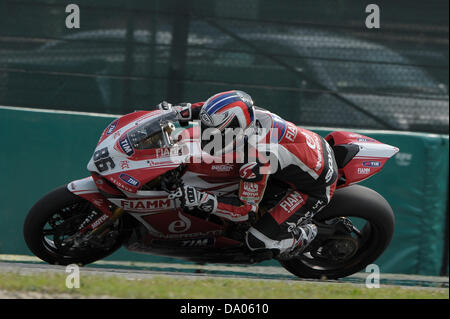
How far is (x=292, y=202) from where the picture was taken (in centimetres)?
539

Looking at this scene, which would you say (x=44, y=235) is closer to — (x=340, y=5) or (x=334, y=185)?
(x=334, y=185)

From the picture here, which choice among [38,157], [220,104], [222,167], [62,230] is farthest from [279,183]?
[38,157]

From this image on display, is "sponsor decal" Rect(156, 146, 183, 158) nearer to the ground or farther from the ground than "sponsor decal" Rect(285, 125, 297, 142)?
nearer to the ground

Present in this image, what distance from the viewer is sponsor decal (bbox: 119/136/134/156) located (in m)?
5.05

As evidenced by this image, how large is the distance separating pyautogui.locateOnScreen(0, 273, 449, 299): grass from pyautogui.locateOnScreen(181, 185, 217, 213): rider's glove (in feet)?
1.91

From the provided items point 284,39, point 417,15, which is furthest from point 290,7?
point 417,15

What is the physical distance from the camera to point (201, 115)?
16.3 ft

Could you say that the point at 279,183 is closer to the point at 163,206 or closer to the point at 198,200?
the point at 198,200

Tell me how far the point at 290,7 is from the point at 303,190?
301 cm

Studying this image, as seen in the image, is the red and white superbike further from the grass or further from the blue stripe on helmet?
the blue stripe on helmet

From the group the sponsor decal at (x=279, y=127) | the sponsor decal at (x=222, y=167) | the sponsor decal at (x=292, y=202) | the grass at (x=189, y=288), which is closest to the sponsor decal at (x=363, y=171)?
the sponsor decal at (x=292, y=202)

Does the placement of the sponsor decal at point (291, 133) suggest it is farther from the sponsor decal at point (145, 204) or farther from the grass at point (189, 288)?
the grass at point (189, 288)

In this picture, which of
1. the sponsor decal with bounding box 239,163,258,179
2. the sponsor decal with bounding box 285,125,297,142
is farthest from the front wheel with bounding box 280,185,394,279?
the sponsor decal with bounding box 239,163,258,179

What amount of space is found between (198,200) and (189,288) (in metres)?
0.63
